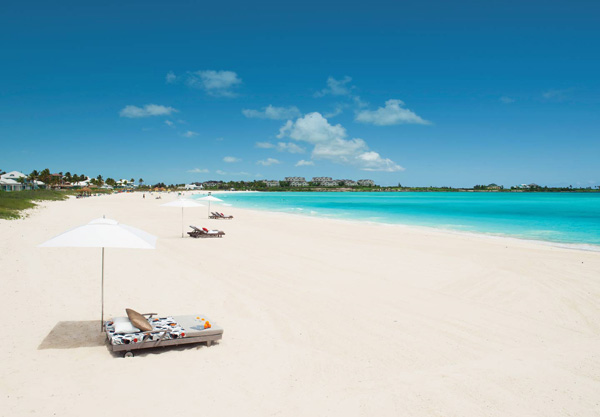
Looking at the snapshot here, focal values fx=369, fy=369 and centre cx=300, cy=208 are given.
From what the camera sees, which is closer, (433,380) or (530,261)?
(433,380)

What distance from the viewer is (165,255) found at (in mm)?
13297

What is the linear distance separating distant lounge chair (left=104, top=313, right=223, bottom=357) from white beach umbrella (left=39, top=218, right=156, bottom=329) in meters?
1.31

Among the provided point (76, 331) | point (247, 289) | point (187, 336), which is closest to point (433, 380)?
point (187, 336)

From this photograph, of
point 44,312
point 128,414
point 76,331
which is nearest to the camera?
point 128,414

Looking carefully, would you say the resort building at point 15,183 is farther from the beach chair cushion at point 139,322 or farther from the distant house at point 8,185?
the beach chair cushion at point 139,322

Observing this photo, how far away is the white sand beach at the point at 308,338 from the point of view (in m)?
4.60

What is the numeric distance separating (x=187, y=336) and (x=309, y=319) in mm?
2528

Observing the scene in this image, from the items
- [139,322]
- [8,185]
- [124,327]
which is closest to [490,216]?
[139,322]

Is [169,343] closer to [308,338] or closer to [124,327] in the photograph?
[124,327]

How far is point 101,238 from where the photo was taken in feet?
19.3

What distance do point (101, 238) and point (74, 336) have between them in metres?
1.85

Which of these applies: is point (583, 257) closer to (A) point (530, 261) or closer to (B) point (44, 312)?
(A) point (530, 261)

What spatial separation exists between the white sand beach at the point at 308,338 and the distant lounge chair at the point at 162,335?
19 centimetres

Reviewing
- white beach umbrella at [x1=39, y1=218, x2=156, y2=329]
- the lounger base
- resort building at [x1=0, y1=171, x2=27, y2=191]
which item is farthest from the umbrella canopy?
resort building at [x1=0, y1=171, x2=27, y2=191]
